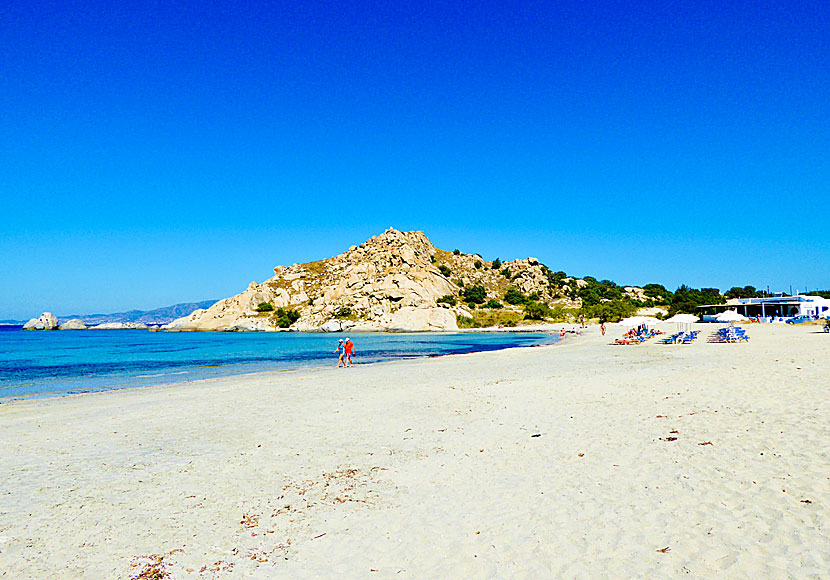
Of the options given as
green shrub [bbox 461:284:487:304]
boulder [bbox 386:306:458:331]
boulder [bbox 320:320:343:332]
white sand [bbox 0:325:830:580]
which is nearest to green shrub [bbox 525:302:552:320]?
boulder [bbox 386:306:458:331]

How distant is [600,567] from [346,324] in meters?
117

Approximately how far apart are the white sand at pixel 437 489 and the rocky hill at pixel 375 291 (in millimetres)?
99922

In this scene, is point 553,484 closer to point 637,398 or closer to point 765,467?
point 765,467

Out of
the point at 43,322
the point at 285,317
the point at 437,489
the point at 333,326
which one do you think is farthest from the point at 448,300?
the point at 43,322

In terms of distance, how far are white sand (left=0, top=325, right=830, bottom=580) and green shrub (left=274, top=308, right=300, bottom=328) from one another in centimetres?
11951

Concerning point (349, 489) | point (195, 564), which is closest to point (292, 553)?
point (195, 564)

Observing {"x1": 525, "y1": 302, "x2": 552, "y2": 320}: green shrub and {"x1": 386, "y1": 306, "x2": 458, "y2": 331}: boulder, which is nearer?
{"x1": 525, "y1": 302, "x2": 552, "y2": 320}: green shrub

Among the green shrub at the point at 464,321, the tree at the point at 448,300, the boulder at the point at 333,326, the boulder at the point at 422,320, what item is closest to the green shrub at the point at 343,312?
the boulder at the point at 333,326

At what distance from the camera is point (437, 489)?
6.81 m

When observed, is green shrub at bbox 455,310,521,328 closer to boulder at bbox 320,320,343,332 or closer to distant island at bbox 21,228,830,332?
distant island at bbox 21,228,830,332

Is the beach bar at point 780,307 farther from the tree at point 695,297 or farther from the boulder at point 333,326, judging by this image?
the boulder at point 333,326

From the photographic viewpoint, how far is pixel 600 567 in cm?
451

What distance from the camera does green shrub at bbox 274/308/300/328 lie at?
130250 mm

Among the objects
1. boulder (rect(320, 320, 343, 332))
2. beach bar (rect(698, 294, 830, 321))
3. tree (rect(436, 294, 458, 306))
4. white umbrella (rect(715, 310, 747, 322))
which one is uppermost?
tree (rect(436, 294, 458, 306))
